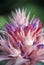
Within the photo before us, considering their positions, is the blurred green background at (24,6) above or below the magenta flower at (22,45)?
above

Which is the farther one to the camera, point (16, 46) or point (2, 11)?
point (2, 11)

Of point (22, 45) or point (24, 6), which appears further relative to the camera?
point (24, 6)

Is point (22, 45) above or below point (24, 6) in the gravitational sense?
below

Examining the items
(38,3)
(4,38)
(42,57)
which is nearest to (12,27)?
(4,38)

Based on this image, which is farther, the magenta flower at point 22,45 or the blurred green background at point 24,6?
the blurred green background at point 24,6

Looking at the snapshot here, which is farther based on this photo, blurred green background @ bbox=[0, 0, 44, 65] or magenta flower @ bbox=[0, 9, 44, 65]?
blurred green background @ bbox=[0, 0, 44, 65]

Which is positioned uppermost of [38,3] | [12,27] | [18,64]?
[38,3]

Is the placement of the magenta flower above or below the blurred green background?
below

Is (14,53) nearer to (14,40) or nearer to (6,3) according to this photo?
(14,40)
